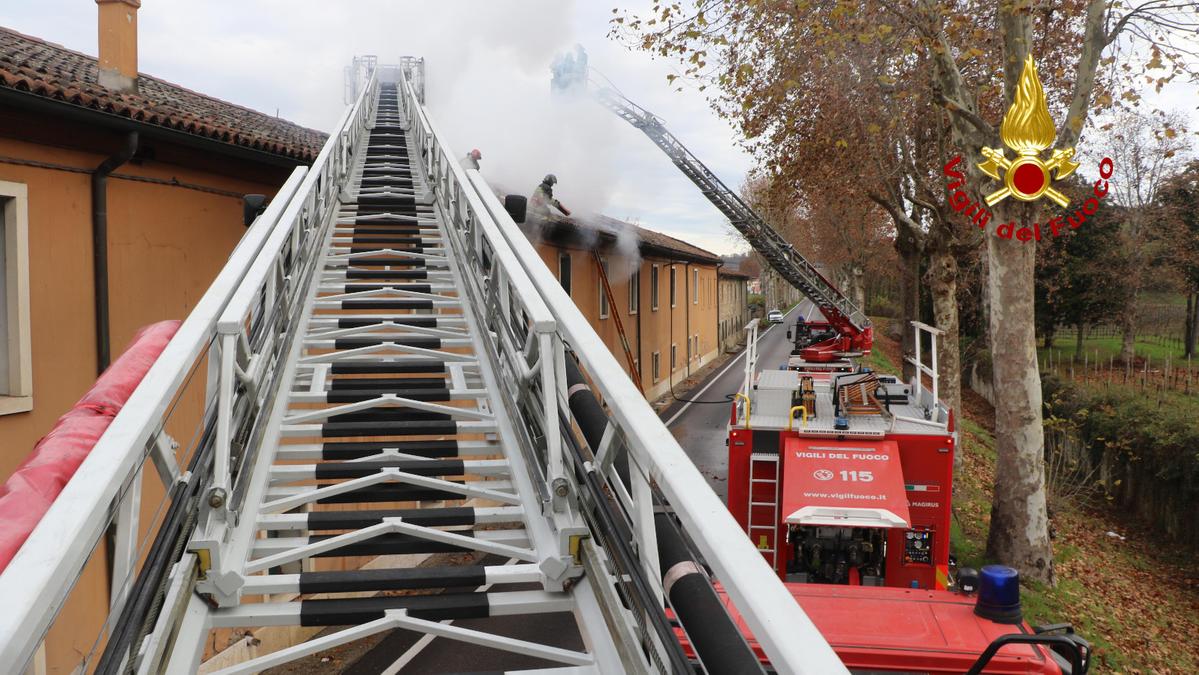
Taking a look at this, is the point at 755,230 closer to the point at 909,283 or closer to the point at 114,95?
the point at 909,283

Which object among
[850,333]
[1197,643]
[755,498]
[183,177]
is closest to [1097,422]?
[850,333]

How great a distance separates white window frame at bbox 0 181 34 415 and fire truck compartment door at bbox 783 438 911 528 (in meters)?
5.80

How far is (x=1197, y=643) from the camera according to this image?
9820mm

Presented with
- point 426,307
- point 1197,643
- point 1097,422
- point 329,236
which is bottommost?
point 1197,643

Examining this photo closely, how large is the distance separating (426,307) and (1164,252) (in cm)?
3235

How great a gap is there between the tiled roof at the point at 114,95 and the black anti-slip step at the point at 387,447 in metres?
3.54

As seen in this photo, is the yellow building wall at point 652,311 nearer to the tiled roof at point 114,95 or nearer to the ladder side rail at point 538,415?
the tiled roof at point 114,95

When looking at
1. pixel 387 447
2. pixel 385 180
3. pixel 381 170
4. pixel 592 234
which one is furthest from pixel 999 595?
pixel 592 234

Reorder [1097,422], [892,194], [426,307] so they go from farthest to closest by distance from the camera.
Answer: [892,194]
[1097,422]
[426,307]

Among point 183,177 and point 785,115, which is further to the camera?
point 785,115

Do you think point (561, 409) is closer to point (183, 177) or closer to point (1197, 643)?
point (183, 177)

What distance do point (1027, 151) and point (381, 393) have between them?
7.91m

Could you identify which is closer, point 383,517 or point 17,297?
point 383,517

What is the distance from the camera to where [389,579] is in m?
3.25
